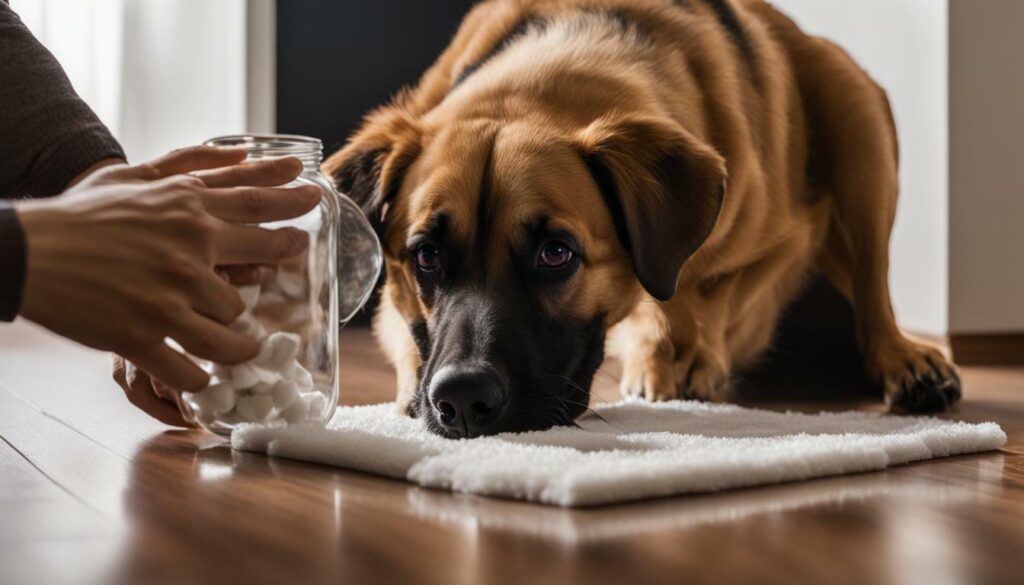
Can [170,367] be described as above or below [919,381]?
above

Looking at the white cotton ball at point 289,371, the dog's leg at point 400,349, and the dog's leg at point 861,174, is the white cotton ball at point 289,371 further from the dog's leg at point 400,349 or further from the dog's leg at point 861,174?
the dog's leg at point 861,174

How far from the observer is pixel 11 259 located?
1179mm

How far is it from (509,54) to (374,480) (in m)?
1.07

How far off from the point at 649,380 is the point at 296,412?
2.75ft

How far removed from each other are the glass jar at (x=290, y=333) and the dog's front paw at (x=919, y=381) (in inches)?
42.7

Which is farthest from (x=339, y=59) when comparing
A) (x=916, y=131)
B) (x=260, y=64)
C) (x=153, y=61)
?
(x=916, y=131)

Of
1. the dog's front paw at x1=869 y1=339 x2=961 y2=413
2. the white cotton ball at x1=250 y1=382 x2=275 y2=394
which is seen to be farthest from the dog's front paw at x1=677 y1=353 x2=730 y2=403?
→ the white cotton ball at x1=250 y1=382 x2=275 y2=394

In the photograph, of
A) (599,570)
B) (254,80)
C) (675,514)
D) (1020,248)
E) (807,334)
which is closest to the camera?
(599,570)

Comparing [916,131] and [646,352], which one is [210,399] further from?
[916,131]

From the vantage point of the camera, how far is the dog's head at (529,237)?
5.62ft

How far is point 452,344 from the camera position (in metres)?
1.69

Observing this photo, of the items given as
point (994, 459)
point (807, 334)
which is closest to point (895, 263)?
point (807, 334)

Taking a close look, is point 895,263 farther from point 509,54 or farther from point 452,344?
point 452,344

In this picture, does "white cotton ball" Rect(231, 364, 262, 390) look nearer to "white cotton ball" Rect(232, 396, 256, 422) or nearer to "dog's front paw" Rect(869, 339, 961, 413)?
"white cotton ball" Rect(232, 396, 256, 422)
